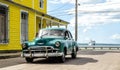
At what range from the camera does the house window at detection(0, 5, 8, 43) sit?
27.0 metres

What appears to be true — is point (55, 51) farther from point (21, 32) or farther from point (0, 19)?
point (21, 32)

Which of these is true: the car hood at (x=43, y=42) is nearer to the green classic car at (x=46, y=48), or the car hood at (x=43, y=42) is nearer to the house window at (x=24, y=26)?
the green classic car at (x=46, y=48)

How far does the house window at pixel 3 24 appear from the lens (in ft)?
88.4

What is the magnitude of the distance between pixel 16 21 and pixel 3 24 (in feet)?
7.85

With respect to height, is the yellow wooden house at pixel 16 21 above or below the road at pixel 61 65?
above

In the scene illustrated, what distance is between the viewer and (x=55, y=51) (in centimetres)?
1778

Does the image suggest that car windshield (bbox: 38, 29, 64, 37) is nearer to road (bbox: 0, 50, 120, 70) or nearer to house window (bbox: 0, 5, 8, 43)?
road (bbox: 0, 50, 120, 70)

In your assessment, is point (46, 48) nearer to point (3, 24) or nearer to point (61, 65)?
point (61, 65)

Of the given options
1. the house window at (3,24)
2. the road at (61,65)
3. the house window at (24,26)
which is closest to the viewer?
the road at (61,65)

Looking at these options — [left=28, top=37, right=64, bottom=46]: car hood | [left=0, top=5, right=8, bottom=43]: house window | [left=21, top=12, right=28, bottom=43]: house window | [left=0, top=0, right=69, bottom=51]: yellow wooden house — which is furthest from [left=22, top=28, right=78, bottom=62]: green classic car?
[left=21, top=12, right=28, bottom=43]: house window

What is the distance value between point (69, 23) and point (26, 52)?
31.3 m

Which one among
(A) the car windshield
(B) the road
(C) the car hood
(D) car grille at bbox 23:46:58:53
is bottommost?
(B) the road

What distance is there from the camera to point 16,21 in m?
29.5

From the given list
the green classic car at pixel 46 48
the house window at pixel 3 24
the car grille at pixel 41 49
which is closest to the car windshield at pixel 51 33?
the green classic car at pixel 46 48
